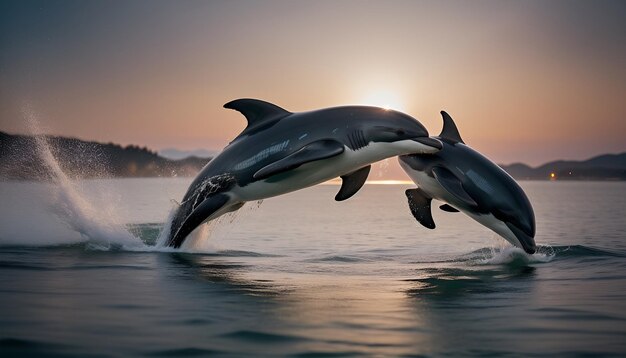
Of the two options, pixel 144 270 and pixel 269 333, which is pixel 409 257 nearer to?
pixel 144 270

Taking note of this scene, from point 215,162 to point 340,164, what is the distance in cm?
250

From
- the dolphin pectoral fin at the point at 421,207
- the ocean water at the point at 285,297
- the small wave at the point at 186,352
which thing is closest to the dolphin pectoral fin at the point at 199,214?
the ocean water at the point at 285,297

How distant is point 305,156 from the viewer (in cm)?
1220

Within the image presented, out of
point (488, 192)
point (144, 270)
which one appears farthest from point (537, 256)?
point (144, 270)

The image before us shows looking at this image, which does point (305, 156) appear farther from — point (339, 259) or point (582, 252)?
point (582, 252)

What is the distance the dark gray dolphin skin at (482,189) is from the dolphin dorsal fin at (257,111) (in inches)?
113

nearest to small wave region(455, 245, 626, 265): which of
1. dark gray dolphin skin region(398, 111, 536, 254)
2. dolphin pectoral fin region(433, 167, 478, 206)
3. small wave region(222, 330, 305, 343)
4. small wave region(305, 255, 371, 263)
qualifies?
dark gray dolphin skin region(398, 111, 536, 254)

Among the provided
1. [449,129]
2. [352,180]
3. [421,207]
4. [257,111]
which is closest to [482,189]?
[449,129]

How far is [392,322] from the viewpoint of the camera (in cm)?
740

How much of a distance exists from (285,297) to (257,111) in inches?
214

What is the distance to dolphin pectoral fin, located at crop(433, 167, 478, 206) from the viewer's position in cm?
1352

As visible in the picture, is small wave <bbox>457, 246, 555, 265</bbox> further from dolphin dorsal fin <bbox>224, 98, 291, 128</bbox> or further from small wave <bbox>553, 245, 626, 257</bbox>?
dolphin dorsal fin <bbox>224, 98, 291, 128</bbox>

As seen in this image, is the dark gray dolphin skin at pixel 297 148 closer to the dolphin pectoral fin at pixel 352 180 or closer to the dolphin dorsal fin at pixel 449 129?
the dolphin pectoral fin at pixel 352 180

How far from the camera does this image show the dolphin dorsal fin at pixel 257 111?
13.5m
